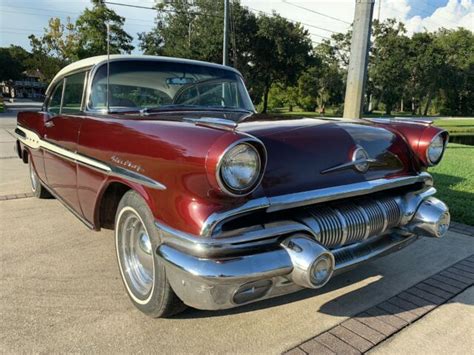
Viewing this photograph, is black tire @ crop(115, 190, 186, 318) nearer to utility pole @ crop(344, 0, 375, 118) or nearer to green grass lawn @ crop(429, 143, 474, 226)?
green grass lawn @ crop(429, 143, 474, 226)

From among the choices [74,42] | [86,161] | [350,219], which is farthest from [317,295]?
[74,42]

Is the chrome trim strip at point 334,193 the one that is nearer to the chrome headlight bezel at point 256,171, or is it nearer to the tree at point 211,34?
the chrome headlight bezel at point 256,171

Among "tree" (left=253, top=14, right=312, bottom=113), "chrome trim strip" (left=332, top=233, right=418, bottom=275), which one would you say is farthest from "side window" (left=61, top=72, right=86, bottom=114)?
"tree" (left=253, top=14, right=312, bottom=113)

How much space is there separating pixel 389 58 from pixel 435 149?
45.2 m

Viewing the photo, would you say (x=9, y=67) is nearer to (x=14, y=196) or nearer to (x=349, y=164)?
(x=14, y=196)

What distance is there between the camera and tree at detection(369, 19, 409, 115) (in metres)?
43.4

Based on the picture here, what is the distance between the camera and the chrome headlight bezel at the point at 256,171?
1.84 m

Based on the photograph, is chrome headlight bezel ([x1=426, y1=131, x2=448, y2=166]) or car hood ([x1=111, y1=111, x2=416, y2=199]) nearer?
car hood ([x1=111, y1=111, x2=416, y2=199])

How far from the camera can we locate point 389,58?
43.6m

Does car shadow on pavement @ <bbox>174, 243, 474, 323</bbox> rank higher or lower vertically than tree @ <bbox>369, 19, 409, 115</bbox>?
lower

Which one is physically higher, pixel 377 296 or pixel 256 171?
pixel 256 171

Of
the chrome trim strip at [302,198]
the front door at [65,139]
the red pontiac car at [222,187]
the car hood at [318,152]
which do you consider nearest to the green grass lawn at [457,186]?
the red pontiac car at [222,187]

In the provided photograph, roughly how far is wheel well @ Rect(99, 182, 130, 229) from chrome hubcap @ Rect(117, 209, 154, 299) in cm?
22

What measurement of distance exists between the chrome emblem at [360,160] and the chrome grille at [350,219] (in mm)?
216
